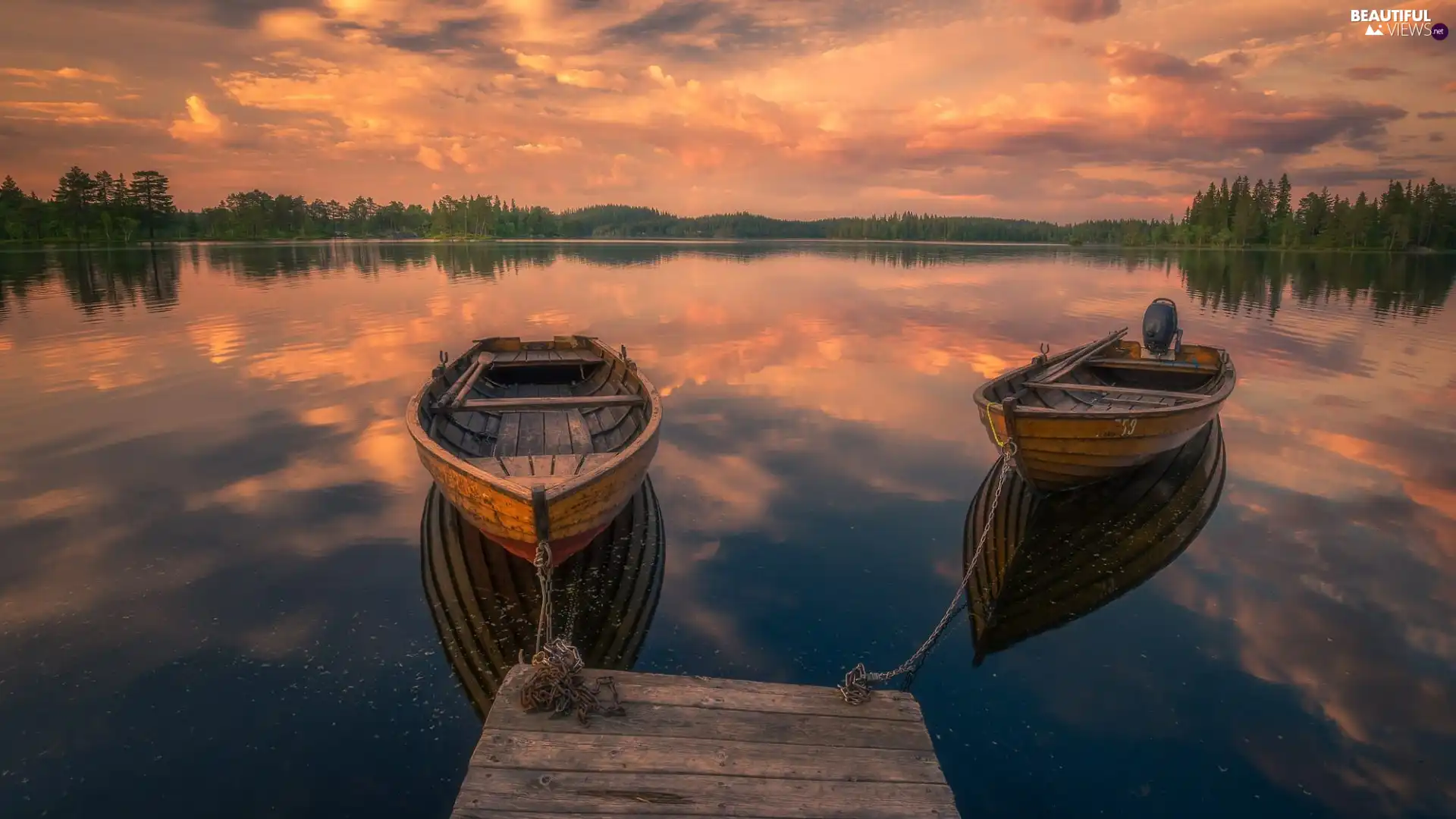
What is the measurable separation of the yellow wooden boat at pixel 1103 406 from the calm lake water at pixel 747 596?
6.09 ft

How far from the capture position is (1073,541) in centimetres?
1195

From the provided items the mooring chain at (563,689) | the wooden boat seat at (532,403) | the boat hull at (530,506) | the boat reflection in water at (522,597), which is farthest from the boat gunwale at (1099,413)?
the mooring chain at (563,689)

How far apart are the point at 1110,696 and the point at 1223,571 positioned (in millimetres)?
4737

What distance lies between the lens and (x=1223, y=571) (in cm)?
1139

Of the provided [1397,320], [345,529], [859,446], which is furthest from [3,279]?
[1397,320]

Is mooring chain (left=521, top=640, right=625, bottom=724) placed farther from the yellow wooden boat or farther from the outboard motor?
the outboard motor

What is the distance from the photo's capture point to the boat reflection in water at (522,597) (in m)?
8.75

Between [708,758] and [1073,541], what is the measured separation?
869 centimetres

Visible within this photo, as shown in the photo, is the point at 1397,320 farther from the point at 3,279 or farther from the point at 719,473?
the point at 3,279

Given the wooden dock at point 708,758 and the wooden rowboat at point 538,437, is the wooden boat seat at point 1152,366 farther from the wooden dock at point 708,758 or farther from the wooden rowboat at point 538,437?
the wooden dock at point 708,758

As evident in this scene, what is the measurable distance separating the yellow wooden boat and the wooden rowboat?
6.62m

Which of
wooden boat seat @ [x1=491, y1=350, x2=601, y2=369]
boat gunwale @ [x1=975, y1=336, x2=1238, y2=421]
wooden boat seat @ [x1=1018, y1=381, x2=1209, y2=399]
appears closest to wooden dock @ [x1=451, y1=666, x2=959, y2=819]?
boat gunwale @ [x1=975, y1=336, x2=1238, y2=421]

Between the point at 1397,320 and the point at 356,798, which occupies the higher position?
the point at 1397,320

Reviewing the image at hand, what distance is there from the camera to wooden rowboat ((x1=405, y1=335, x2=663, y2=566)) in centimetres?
866
